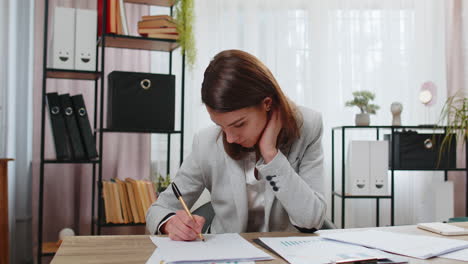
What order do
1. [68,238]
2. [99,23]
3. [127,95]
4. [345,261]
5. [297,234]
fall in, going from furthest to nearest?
[99,23]
[127,95]
[297,234]
[68,238]
[345,261]

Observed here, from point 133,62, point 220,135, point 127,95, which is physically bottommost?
point 220,135

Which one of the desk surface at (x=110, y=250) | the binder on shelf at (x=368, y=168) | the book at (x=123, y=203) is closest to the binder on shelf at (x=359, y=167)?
the binder on shelf at (x=368, y=168)

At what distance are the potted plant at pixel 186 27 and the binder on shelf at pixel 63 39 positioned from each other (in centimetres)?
57

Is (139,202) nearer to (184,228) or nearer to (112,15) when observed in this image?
(112,15)

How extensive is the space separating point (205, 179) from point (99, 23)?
150cm

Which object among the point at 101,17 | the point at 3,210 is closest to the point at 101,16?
the point at 101,17

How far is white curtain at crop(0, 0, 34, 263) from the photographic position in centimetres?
258

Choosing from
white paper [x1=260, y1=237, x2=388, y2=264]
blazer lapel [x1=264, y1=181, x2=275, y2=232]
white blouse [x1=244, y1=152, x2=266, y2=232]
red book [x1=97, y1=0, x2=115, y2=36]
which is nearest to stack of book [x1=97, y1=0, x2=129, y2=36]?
red book [x1=97, y1=0, x2=115, y2=36]

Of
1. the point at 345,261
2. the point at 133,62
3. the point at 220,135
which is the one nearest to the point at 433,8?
the point at 133,62

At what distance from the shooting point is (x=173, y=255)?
37.1 inches

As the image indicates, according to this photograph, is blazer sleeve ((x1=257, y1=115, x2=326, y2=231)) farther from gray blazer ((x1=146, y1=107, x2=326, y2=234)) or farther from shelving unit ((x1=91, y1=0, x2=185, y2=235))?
shelving unit ((x1=91, y1=0, x2=185, y2=235))

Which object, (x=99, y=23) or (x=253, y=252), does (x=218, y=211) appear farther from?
(x=99, y=23)

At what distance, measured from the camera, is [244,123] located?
1.28 metres

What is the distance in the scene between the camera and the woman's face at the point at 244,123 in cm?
125
